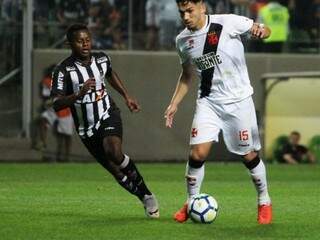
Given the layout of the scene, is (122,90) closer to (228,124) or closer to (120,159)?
(120,159)

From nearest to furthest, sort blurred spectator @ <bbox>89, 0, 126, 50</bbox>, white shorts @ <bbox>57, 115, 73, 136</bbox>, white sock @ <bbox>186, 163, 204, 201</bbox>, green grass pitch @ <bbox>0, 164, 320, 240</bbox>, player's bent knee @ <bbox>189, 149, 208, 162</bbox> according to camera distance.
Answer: green grass pitch @ <bbox>0, 164, 320, 240</bbox> < player's bent knee @ <bbox>189, 149, 208, 162</bbox> < white sock @ <bbox>186, 163, 204, 201</bbox> < white shorts @ <bbox>57, 115, 73, 136</bbox> < blurred spectator @ <bbox>89, 0, 126, 50</bbox>

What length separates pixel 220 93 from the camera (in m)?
11.6

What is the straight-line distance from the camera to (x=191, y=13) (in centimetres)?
1148

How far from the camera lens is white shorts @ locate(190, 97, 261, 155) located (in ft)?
37.8

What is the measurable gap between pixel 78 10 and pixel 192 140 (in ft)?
50.4

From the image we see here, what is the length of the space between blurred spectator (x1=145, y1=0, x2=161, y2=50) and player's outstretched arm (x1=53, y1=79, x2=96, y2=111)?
14.7 metres

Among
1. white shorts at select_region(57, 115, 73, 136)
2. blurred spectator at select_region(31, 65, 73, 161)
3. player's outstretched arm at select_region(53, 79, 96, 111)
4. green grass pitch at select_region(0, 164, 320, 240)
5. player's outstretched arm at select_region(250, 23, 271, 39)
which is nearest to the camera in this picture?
green grass pitch at select_region(0, 164, 320, 240)

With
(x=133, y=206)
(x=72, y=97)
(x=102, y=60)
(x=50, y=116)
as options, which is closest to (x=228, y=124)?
(x=72, y=97)

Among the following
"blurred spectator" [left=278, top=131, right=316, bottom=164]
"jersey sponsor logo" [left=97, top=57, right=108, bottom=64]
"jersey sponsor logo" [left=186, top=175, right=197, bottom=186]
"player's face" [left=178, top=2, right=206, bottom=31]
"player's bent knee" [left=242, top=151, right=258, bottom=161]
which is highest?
"player's face" [left=178, top=2, right=206, bottom=31]

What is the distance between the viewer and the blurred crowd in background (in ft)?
86.9

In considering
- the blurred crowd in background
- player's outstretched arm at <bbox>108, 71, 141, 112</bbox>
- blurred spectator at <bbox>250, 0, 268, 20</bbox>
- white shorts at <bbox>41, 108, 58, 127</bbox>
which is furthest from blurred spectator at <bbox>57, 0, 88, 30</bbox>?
player's outstretched arm at <bbox>108, 71, 141, 112</bbox>

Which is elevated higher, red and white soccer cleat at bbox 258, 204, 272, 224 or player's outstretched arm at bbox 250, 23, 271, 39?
player's outstretched arm at bbox 250, 23, 271, 39

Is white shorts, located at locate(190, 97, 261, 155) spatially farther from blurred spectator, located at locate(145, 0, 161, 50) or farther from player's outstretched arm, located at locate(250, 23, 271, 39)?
blurred spectator, located at locate(145, 0, 161, 50)

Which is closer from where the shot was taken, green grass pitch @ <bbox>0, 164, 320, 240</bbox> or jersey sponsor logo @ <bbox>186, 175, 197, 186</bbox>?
green grass pitch @ <bbox>0, 164, 320, 240</bbox>
